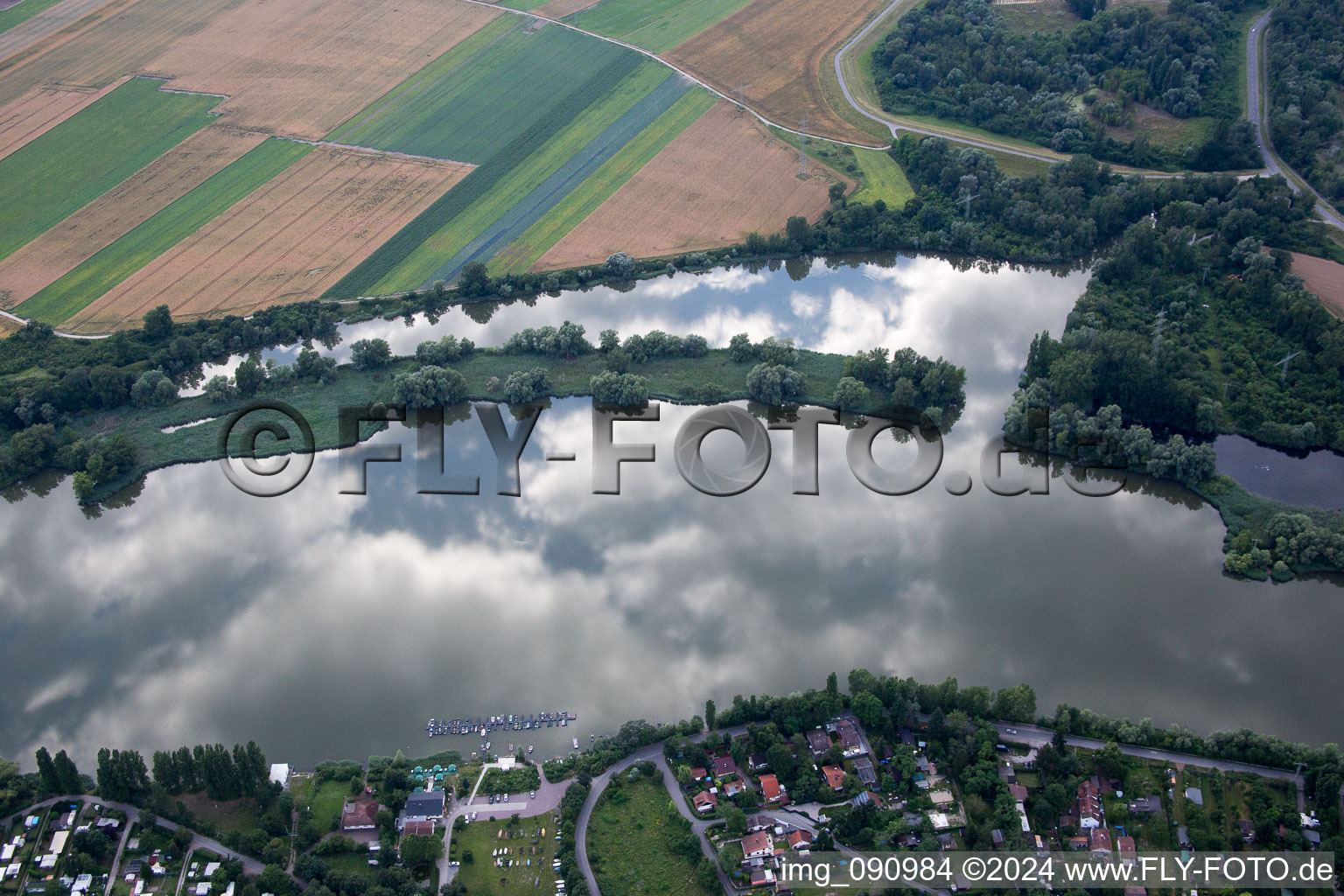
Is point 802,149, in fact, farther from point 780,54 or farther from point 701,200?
point 780,54

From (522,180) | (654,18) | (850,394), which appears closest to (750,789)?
(850,394)

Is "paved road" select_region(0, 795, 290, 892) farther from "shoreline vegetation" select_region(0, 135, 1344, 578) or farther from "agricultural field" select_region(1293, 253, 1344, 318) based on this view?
"agricultural field" select_region(1293, 253, 1344, 318)

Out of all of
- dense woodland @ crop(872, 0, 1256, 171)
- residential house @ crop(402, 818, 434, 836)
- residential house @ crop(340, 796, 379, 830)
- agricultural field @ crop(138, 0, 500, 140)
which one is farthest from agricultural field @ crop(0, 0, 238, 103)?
residential house @ crop(402, 818, 434, 836)

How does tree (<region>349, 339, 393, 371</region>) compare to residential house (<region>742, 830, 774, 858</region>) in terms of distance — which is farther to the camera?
tree (<region>349, 339, 393, 371</region>)

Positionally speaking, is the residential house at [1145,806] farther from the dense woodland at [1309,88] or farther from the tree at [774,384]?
the dense woodland at [1309,88]

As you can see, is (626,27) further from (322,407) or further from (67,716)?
(67,716)

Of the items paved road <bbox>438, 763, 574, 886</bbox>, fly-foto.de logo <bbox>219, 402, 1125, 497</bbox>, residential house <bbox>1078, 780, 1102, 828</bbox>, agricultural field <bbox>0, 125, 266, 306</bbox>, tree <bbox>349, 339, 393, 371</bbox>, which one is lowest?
paved road <bbox>438, 763, 574, 886</bbox>

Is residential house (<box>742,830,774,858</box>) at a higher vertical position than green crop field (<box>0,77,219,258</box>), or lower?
lower
